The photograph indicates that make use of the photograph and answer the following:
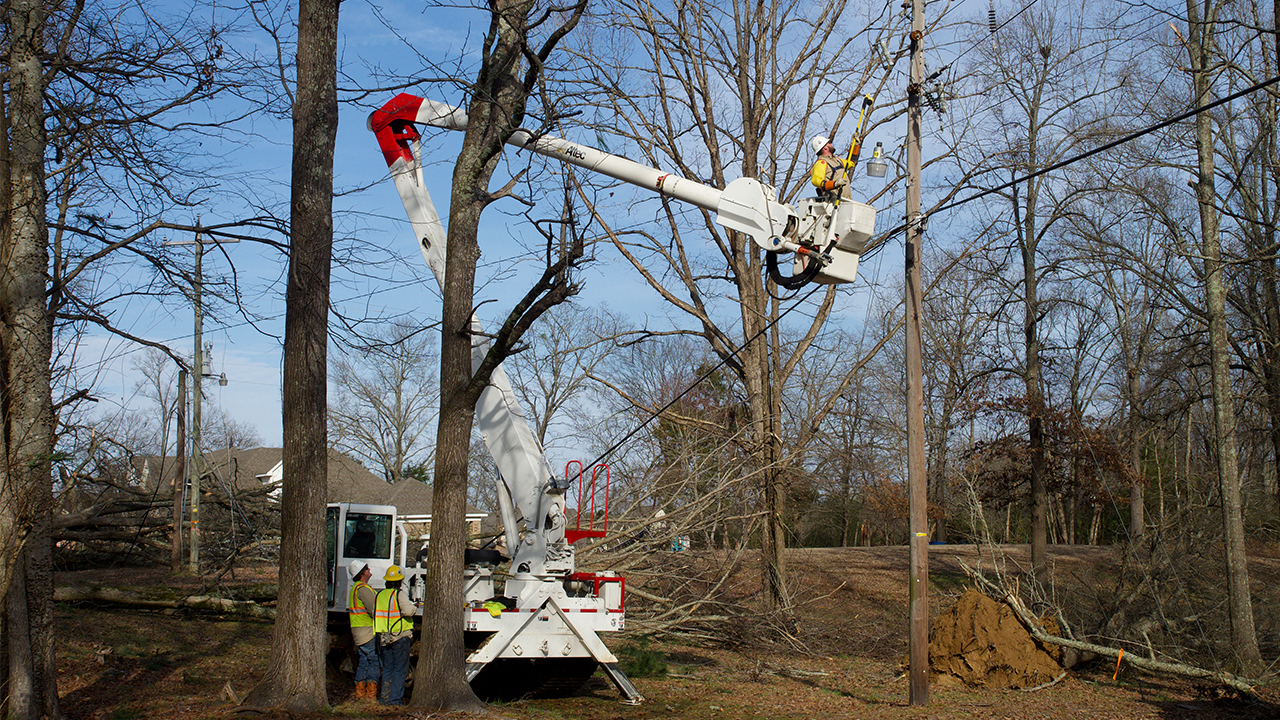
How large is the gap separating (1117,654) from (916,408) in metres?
4.58

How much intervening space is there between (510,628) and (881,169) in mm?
6383

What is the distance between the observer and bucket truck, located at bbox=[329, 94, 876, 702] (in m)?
9.27

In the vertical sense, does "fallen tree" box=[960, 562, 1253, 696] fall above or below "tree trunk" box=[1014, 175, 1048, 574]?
below

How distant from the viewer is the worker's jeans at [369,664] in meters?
10.0

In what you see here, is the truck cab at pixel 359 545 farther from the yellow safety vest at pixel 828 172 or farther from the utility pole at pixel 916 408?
the yellow safety vest at pixel 828 172

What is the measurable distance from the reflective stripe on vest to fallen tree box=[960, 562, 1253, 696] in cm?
778

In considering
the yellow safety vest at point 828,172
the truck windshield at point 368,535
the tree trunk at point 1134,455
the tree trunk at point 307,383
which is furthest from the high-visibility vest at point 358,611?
the tree trunk at point 1134,455

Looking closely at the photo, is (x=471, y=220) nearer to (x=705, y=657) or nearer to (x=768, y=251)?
(x=768, y=251)

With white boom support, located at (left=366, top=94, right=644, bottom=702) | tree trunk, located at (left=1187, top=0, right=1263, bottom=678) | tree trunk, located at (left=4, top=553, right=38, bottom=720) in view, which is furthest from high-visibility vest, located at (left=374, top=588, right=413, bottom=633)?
tree trunk, located at (left=1187, top=0, right=1263, bottom=678)

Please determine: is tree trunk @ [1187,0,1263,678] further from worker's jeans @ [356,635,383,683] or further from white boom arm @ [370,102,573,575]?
worker's jeans @ [356,635,383,683]

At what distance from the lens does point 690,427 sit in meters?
17.5

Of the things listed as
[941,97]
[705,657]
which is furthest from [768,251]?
[705,657]

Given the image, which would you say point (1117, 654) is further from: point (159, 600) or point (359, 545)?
point (159, 600)

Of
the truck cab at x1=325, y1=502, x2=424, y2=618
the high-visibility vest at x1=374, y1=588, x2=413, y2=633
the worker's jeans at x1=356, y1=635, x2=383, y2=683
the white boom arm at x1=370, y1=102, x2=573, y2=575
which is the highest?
the white boom arm at x1=370, y1=102, x2=573, y2=575
